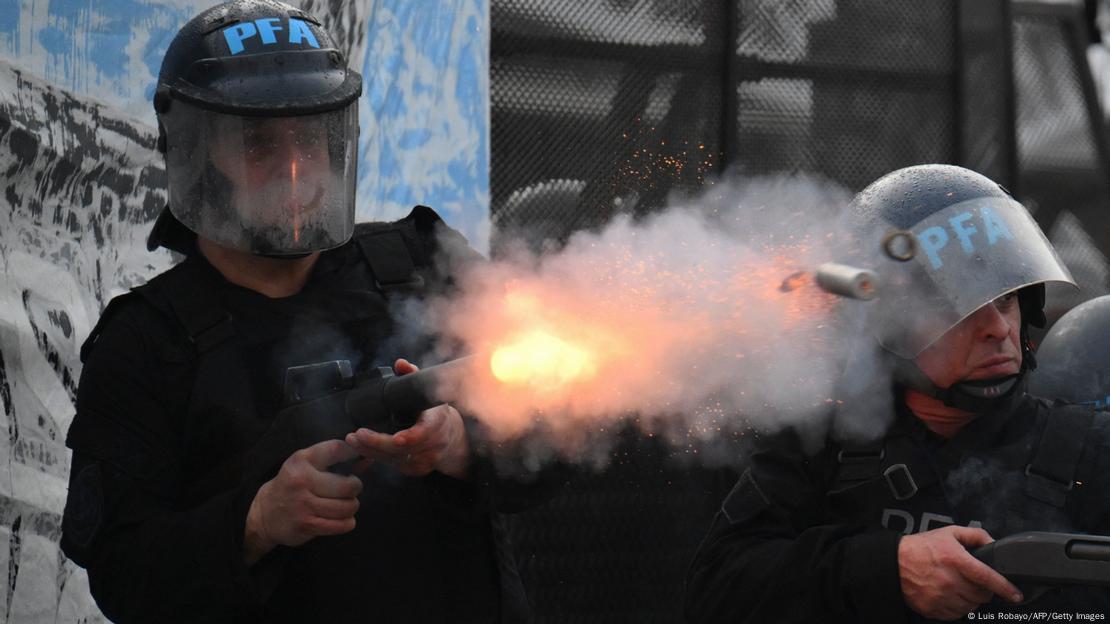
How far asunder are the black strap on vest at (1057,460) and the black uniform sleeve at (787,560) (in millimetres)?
326

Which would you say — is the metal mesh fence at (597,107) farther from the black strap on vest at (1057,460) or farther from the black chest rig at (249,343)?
the black strap on vest at (1057,460)

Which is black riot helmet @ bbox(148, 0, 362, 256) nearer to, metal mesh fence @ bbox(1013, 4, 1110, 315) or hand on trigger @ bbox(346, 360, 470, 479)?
hand on trigger @ bbox(346, 360, 470, 479)

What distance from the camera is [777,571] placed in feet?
8.04

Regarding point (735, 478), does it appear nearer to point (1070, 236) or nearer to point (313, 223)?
point (1070, 236)

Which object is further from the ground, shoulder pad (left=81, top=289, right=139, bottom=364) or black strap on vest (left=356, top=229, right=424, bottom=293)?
black strap on vest (left=356, top=229, right=424, bottom=293)

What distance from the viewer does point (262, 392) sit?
234cm

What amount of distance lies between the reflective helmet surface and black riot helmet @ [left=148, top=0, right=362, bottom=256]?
3.94 ft

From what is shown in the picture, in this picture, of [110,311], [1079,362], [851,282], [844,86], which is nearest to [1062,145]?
[844,86]

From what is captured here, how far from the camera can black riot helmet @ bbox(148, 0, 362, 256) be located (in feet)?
7.97

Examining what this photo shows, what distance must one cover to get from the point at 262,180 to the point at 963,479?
5.20 ft

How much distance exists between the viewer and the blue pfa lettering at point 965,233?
2639 mm

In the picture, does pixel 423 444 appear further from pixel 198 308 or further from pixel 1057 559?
pixel 1057 559

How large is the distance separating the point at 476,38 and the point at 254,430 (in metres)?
2.23

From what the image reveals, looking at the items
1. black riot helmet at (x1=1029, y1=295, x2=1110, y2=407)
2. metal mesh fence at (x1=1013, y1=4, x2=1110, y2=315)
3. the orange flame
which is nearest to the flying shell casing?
the orange flame
